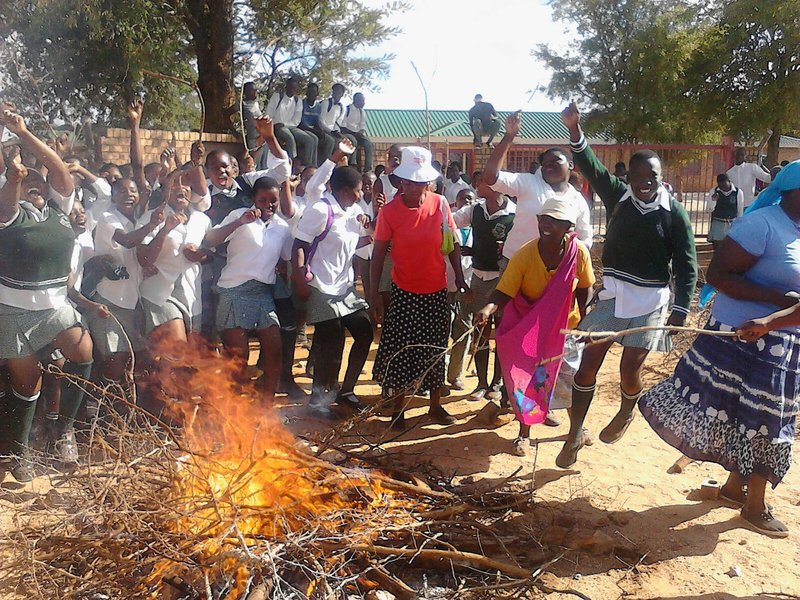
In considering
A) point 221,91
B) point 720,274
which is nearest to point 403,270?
point 720,274

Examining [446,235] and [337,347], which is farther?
[337,347]

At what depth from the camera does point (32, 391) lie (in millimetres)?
4406

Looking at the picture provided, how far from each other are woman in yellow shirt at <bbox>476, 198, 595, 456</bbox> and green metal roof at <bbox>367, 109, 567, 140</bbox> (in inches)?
896

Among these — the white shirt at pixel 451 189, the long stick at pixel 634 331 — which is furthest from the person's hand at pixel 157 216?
the white shirt at pixel 451 189

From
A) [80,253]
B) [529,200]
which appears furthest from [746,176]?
[80,253]

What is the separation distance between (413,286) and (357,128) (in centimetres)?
824

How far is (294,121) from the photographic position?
1155 cm

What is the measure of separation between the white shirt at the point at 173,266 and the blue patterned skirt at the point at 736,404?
333 centimetres

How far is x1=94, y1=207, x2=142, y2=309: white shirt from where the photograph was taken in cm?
494

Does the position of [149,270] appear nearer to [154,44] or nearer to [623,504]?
[623,504]

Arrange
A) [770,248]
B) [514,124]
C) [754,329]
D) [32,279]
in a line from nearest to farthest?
[754,329]
[770,248]
[32,279]
[514,124]

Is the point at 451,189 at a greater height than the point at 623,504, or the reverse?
the point at 451,189

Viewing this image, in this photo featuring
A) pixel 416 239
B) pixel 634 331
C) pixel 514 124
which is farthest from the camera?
pixel 416 239

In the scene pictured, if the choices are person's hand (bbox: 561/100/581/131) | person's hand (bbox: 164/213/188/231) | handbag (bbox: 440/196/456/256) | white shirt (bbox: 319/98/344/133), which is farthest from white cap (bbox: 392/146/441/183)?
white shirt (bbox: 319/98/344/133)
